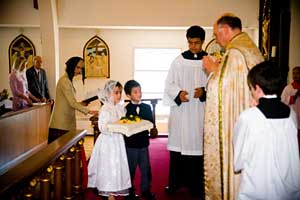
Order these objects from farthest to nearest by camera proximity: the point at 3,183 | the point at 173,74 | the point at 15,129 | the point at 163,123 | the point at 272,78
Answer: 1. the point at 163,123
2. the point at 15,129
3. the point at 173,74
4. the point at 272,78
5. the point at 3,183

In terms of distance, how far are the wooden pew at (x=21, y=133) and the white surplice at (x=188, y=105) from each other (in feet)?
7.73

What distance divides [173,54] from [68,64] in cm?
639

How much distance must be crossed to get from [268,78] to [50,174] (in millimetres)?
1540

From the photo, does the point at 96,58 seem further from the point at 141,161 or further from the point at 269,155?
the point at 269,155

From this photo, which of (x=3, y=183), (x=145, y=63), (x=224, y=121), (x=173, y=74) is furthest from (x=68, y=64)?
(x=145, y=63)

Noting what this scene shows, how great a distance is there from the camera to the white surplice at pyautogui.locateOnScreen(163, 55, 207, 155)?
4.67 meters

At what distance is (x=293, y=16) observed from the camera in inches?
229

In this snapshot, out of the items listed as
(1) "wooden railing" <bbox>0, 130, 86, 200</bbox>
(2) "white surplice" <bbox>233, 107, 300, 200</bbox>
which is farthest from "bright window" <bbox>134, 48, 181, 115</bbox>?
(2) "white surplice" <bbox>233, 107, 300, 200</bbox>

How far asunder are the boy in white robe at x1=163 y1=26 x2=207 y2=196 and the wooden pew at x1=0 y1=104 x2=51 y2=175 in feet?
7.66

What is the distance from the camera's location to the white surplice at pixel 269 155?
2293 mm

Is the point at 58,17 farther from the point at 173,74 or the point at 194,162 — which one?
the point at 194,162

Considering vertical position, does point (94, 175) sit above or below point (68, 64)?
below

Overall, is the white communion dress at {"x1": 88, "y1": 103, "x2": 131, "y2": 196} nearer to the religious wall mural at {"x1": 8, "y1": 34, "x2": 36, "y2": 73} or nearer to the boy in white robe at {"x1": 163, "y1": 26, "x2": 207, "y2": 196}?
the boy in white robe at {"x1": 163, "y1": 26, "x2": 207, "y2": 196}

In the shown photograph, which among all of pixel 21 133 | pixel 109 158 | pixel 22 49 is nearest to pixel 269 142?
pixel 109 158
